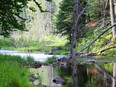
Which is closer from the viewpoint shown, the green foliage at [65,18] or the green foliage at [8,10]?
the green foliage at [8,10]

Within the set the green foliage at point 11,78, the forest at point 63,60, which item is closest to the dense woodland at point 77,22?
the forest at point 63,60

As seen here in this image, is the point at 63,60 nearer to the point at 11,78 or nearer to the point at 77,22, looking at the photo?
the point at 77,22

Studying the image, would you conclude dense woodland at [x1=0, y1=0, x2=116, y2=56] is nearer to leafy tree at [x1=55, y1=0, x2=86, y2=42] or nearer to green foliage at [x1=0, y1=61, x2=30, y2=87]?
leafy tree at [x1=55, y1=0, x2=86, y2=42]

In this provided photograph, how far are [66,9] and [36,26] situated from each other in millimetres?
98148

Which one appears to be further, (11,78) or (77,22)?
(77,22)

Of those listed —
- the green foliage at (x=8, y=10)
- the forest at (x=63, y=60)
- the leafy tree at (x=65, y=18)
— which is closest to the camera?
the forest at (x=63, y=60)

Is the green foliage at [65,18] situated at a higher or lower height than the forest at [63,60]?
higher

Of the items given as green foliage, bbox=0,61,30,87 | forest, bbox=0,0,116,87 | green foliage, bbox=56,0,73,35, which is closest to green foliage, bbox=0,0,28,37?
forest, bbox=0,0,116,87

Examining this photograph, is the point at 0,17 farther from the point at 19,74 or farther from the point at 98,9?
the point at 98,9

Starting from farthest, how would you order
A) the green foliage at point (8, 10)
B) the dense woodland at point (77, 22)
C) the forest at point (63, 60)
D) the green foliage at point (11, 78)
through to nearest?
the dense woodland at point (77, 22)
the green foliage at point (8, 10)
the forest at point (63, 60)
the green foliage at point (11, 78)

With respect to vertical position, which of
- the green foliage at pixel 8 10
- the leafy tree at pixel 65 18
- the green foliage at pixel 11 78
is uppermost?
the leafy tree at pixel 65 18

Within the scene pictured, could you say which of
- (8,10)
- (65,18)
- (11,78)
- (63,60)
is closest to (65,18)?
(65,18)

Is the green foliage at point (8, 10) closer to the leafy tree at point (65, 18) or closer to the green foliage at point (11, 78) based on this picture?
the green foliage at point (11, 78)

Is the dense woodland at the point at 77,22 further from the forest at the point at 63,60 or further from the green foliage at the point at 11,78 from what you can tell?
the green foliage at the point at 11,78
